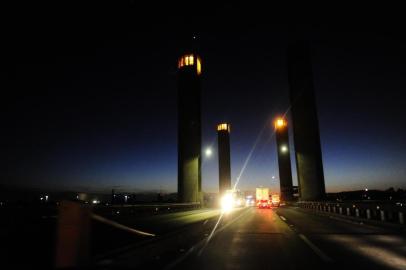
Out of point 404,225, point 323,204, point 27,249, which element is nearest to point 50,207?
point 27,249

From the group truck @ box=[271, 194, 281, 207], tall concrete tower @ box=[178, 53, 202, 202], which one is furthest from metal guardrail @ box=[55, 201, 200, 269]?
truck @ box=[271, 194, 281, 207]

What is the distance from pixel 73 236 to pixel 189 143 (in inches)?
2725

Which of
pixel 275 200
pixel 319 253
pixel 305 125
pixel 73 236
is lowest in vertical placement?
pixel 319 253

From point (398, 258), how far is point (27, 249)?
10041 mm

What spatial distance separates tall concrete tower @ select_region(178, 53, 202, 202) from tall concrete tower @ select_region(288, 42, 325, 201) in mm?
25283

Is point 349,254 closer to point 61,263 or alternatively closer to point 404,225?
point 61,263

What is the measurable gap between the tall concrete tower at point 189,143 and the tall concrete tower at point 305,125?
2528 centimetres

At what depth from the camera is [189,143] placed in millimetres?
74375

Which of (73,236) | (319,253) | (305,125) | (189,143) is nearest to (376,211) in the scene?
(319,253)

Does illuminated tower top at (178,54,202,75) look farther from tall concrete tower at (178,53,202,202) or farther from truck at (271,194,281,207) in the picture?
truck at (271,194,281,207)

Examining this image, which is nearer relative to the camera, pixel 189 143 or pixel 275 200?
pixel 189 143

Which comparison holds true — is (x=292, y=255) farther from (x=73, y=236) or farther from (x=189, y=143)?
(x=189, y=143)

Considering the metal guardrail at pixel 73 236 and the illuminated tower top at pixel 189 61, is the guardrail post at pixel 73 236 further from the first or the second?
the illuminated tower top at pixel 189 61

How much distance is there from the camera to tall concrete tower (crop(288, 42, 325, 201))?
7894cm
